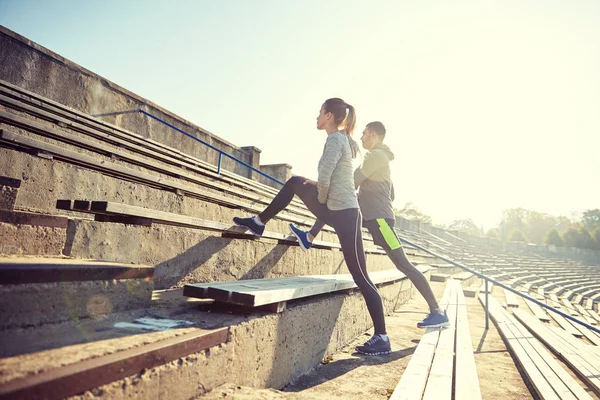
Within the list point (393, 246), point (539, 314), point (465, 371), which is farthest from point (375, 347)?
point (539, 314)

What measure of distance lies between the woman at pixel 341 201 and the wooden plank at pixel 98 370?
4.72ft

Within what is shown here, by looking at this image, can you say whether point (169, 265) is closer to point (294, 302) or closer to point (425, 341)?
point (294, 302)

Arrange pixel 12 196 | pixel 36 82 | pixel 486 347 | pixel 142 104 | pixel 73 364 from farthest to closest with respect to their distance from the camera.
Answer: pixel 142 104 → pixel 36 82 → pixel 486 347 → pixel 12 196 → pixel 73 364

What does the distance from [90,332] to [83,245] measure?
972mm

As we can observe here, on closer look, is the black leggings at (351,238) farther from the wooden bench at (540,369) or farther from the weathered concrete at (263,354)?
the wooden bench at (540,369)

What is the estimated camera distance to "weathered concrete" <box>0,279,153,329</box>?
1108 millimetres

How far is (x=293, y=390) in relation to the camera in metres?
1.98

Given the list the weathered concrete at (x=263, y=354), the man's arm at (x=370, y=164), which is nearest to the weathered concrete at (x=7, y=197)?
the weathered concrete at (x=263, y=354)

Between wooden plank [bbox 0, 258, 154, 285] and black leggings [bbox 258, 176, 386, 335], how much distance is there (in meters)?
1.33

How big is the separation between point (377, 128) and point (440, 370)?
2401 mm

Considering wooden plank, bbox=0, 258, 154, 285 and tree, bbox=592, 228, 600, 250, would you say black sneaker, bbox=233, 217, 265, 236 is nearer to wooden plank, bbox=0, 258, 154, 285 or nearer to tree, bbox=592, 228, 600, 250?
wooden plank, bbox=0, 258, 154, 285

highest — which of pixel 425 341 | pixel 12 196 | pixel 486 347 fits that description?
pixel 12 196

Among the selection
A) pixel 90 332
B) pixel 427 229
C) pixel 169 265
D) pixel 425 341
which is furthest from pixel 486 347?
pixel 427 229

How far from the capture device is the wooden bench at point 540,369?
243cm
